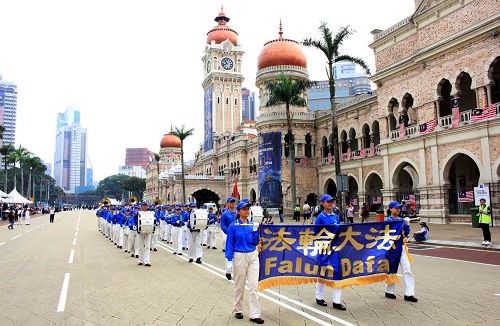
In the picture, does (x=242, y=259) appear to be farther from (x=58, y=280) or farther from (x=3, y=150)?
(x=3, y=150)

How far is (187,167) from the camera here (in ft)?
241

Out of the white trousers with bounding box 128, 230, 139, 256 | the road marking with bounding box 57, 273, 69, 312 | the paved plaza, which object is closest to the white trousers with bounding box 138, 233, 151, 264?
the paved plaza

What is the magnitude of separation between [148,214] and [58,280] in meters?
3.57

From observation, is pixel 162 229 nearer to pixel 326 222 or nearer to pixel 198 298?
pixel 198 298

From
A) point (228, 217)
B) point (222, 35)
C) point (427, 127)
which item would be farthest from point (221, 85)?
point (228, 217)

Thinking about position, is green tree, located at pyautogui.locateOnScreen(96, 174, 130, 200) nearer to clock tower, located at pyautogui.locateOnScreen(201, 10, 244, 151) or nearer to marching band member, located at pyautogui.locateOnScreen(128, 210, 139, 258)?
clock tower, located at pyautogui.locateOnScreen(201, 10, 244, 151)

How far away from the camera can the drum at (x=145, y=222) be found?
12539 mm

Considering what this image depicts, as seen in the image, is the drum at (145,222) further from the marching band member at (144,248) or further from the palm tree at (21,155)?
the palm tree at (21,155)

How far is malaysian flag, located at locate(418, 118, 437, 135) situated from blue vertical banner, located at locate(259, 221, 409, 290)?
57.6 feet

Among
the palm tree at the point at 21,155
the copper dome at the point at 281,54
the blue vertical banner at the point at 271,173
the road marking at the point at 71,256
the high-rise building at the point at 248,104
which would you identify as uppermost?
the high-rise building at the point at 248,104

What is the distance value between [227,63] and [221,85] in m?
4.04

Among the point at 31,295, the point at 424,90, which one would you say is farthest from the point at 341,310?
the point at 424,90

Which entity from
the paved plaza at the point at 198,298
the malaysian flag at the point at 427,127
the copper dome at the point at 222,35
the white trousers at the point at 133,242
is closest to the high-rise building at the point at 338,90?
the copper dome at the point at 222,35

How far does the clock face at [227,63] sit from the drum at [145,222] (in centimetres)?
5898
